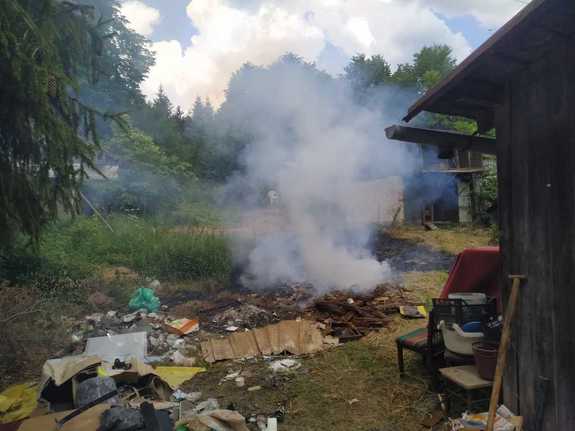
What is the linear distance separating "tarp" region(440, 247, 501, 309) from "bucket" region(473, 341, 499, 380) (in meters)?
1.41

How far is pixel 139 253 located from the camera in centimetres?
1163

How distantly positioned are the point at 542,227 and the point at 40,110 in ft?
15.2

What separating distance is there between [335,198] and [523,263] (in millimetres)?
8493

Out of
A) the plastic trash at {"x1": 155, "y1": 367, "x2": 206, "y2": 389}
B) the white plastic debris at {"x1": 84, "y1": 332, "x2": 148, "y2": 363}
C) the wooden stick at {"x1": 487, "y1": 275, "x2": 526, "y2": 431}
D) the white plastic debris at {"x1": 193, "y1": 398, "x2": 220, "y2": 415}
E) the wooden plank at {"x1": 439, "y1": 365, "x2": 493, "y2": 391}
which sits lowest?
the plastic trash at {"x1": 155, "y1": 367, "x2": 206, "y2": 389}

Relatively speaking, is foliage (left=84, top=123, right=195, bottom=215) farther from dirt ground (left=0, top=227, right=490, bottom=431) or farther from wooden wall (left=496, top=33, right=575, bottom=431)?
wooden wall (left=496, top=33, right=575, bottom=431)

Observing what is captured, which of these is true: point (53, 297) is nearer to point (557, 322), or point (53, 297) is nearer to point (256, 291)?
point (256, 291)

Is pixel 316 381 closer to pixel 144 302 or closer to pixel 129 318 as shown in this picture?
pixel 129 318

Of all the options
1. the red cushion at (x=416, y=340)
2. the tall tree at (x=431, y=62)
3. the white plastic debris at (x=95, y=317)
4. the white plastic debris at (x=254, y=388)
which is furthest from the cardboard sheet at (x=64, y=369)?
the tall tree at (x=431, y=62)

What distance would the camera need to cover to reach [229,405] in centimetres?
458

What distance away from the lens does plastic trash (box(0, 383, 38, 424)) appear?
4361mm

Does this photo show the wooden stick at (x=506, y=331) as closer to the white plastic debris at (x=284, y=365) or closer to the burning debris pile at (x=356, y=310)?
the white plastic debris at (x=284, y=365)

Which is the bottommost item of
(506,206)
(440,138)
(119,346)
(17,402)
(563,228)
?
(17,402)

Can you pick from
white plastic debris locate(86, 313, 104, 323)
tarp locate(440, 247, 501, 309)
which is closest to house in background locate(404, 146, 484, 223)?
tarp locate(440, 247, 501, 309)

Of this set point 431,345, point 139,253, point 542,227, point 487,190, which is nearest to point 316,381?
point 431,345
